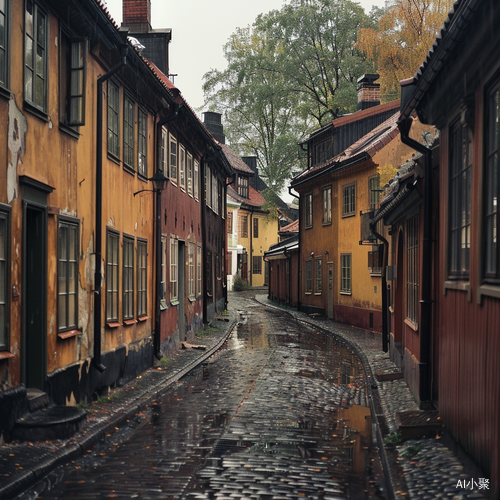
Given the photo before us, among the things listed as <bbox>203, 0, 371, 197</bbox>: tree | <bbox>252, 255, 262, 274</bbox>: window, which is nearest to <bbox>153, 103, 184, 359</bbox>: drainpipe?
<bbox>203, 0, 371, 197</bbox>: tree

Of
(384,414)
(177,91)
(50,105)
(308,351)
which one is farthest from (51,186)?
(308,351)

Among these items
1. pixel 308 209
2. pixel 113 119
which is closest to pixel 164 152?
pixel 113 119

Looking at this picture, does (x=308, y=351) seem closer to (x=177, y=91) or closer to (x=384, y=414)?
(x=177, y=91)

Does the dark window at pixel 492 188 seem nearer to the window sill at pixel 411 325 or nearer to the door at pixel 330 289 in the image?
the window sill at pixel 411 325

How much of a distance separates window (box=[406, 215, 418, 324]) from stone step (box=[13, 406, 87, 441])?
5.64m

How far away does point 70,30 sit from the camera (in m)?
10.4

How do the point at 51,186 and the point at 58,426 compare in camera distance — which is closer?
the point at 58,426

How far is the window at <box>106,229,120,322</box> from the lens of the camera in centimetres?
1250

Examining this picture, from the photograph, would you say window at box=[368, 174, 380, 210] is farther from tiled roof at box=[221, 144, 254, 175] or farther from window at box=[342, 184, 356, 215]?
tiled roof at box=[221, 144, 254, 175]

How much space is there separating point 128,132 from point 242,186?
4448 centimetres

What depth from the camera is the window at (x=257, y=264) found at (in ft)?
199

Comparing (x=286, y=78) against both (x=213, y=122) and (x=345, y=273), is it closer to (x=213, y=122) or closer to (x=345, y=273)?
(x=213, y=122)

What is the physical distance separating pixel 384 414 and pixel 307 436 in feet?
5.35

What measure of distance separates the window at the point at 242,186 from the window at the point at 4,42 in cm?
4937
